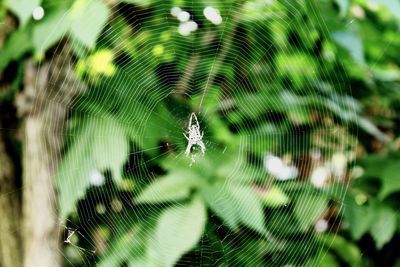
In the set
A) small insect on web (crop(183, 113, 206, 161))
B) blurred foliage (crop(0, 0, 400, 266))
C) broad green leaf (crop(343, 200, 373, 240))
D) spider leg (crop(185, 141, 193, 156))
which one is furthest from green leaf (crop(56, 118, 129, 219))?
broad green leaf (crop(343, 200, 373, 240))

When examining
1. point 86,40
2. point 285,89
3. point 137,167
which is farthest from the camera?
point 137,167

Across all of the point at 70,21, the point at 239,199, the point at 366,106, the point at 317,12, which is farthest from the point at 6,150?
the point at 366,106

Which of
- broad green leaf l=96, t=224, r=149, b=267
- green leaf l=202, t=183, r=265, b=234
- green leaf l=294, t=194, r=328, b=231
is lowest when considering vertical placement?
broad green leaf l=96, t=224, r=149, b=267

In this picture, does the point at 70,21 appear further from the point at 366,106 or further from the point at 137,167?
the point at 366,106

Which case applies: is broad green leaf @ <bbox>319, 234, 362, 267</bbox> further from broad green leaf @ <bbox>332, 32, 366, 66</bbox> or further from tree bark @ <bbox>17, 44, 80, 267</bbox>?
tree bark @ <bbox>17, 44, 80, 267</bbox>

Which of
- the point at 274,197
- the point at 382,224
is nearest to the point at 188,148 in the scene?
the point at 274,197

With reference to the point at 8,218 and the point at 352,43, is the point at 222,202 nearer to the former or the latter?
the point at 352,43
